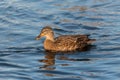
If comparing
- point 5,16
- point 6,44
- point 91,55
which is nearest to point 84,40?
point 91,55

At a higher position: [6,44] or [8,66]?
[6,44]

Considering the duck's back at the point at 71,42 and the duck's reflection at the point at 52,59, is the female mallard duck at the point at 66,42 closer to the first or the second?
the duck's back at the point at 71,42

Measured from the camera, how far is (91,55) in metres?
16.9

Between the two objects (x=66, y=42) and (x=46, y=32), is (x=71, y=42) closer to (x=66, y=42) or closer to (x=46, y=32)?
(x=66, y=42)

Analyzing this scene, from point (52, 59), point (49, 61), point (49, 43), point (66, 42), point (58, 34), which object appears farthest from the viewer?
point (58, 34)

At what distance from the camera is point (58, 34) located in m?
19.7

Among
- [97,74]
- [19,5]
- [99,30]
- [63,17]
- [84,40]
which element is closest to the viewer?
[97,74]

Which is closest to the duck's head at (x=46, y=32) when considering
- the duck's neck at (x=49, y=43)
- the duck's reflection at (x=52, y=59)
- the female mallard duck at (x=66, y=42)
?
the female mallard duck at (x=66, y=42)

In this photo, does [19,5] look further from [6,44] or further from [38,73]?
[38,73]

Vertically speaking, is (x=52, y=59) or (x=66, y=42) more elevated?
(x=66, y=42)

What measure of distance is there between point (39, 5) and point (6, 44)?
547cm

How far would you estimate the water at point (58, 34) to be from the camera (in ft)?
49.8

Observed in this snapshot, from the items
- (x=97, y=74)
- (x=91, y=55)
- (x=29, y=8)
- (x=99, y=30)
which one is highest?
(x=29, y=8)

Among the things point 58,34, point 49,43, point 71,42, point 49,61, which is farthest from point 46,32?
point 58,34
